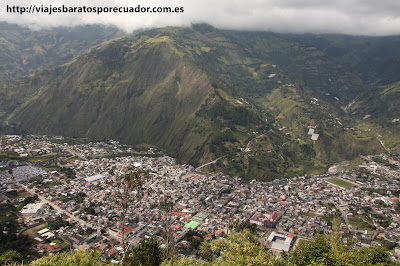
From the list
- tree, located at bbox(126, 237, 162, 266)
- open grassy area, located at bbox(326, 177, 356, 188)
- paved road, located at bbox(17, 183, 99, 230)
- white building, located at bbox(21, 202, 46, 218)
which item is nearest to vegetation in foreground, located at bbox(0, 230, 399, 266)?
tree, located at bbox(126, 237, 162, 266)

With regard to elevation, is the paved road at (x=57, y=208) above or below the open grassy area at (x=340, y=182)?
below

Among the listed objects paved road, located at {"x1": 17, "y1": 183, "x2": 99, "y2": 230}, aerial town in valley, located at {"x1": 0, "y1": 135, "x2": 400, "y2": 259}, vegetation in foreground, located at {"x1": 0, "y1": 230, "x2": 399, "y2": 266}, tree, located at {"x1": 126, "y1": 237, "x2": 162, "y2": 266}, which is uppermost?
vegetation in foreground, located at {"x1": 0, "y1": 230, "x2": 399, "y2": 266}

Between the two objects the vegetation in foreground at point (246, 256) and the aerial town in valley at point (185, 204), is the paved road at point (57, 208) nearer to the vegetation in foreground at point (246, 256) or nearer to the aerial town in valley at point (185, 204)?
the aerial town in valley at point (185, 204)

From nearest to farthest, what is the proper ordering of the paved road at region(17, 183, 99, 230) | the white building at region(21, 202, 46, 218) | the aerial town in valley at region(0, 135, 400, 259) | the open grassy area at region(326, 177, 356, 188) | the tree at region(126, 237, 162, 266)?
the tree at region(126, 237, 162, 266) < the aerial town in valley at region(0, 135, 400, 259) < the paved road at region(17, 183, 99, 230) < the white building at region(21, 202, 46, 218) < the open grassy area at region(326, 177, 356, 188)

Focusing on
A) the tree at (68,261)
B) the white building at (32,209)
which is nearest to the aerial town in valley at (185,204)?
the white building at (32,209)

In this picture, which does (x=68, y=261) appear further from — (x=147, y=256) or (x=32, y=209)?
(x=32, y=209)

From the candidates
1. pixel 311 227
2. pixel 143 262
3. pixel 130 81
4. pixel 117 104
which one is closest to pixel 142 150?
pixel 117 104

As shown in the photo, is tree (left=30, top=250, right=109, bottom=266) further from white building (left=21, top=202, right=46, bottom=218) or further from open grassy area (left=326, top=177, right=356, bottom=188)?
open grassy area (left=326, top=177, right=356, bottom=188)

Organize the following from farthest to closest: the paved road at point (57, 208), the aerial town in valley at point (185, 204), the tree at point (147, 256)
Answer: the paved road at point (57, 208) < the aerial town in valley at point (185, 204) < the tree at point (147, 256)

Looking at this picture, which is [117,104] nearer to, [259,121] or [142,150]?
[142,150]
